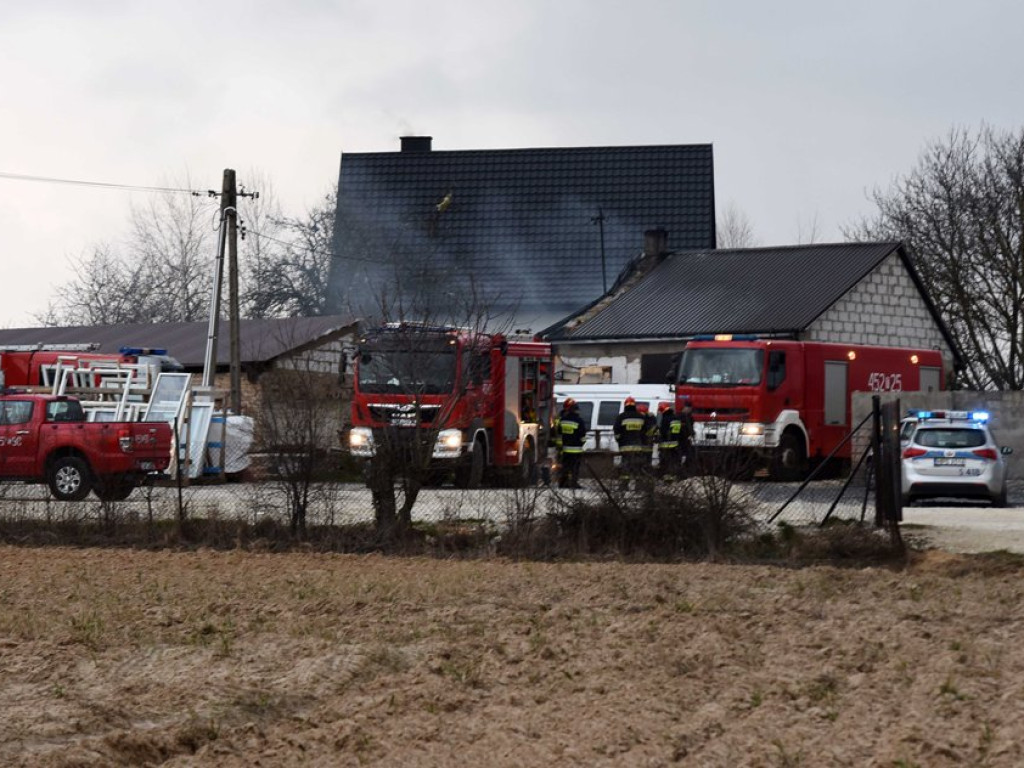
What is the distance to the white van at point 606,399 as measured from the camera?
3559 centimetres

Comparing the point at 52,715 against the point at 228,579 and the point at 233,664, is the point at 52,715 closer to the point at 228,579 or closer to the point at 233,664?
the point at 233,664

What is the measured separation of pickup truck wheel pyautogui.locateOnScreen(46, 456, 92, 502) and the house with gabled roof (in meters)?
17.8

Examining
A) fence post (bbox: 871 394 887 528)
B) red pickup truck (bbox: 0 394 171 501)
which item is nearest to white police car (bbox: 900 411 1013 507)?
fence post (bbox: 871 394 887 528)

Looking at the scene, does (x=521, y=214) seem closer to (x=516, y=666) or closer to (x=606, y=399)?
(x=606, y=399)

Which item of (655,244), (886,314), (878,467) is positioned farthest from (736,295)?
(878,467)

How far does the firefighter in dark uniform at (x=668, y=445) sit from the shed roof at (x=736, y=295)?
1598cm

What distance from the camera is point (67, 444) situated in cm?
2791

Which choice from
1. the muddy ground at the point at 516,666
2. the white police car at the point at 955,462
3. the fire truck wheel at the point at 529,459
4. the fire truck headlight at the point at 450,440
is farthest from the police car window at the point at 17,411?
the white police car at the point at 955,462

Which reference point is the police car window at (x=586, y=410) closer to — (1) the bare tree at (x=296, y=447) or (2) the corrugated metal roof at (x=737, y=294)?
(2) the corrugated metal roof at (x=737, y=294)

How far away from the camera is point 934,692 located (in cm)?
1123

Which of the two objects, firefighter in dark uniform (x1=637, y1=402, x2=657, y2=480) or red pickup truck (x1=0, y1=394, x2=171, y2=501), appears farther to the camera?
red pickup truck (x1=0, y1=394, x2=171, y2=501)

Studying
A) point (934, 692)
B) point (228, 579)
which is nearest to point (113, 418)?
point (228, 579)

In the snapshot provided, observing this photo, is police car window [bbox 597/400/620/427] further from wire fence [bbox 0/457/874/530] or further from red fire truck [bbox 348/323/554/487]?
wire fence [bbox 0/457/874/530]

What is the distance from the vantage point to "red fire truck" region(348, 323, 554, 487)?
22141 millimetres
